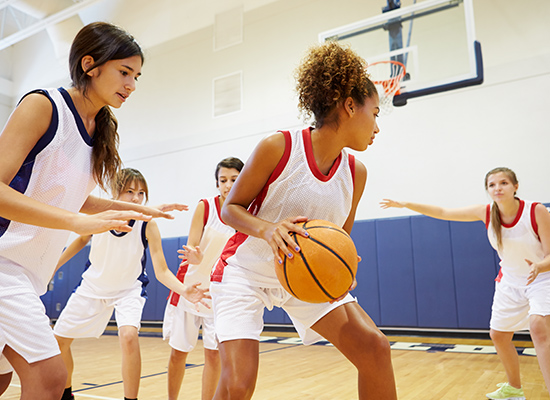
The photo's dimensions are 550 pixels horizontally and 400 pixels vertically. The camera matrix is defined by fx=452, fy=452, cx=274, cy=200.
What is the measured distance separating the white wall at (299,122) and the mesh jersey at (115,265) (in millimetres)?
4343

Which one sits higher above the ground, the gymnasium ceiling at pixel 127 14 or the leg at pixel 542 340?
the gymnasium ceiling at pixel 127 14

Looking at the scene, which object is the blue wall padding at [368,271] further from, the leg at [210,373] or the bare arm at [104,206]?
the bare arm at [104,206]

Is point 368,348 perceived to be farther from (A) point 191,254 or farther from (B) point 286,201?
(A) point 191,254

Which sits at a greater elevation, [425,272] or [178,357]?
[425,272]

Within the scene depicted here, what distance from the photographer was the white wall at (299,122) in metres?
6.16

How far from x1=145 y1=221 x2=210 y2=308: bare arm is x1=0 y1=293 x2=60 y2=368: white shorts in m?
0.99

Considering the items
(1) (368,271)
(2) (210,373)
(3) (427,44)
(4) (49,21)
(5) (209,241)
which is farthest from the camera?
(4) (49,21)

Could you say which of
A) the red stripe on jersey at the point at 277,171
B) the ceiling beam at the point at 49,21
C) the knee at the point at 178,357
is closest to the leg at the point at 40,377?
the red stripe on jersey at the point at 277,171

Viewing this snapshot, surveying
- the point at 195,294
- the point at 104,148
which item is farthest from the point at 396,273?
the point at 104,148

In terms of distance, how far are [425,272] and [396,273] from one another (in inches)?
15.9

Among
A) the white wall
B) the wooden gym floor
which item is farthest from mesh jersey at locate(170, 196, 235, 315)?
the white wall

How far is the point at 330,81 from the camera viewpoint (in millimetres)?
1854

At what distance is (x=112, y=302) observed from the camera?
131 inches

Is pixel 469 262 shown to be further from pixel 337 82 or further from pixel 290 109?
pixel 337 82
